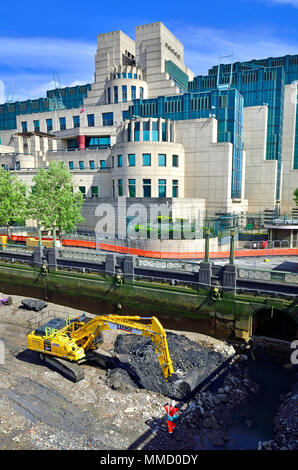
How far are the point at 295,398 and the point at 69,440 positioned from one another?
38.7 feet

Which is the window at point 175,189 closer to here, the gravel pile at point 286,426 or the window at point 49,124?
the gravel pile at point 286,426

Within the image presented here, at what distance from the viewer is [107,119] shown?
63.0m

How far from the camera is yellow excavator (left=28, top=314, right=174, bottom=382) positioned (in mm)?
17969

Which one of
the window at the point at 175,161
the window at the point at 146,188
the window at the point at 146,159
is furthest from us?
the window at the point at 175,161

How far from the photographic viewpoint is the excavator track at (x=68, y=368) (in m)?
18.8

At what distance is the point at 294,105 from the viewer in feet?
204

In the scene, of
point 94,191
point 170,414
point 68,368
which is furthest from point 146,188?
point 170,414

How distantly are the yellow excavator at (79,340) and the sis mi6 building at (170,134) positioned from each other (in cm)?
2652

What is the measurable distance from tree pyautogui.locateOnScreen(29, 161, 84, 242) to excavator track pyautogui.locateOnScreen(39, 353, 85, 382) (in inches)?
944

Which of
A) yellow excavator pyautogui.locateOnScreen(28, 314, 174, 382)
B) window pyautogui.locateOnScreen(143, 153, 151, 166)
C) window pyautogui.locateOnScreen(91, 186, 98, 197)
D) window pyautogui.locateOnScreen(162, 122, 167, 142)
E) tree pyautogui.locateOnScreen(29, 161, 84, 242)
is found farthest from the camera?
window pyautogui.locateOnScreen(91, 186, 98, 197)

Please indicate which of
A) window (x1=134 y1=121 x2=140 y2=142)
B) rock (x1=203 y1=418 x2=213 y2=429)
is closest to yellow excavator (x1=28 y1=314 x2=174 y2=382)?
rock (x1=203 y1=418 x2=213 y2=429)

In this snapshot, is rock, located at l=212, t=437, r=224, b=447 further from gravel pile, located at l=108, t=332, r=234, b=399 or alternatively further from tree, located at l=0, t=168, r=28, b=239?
tree, located at l=0, t=168, r=28, b=239

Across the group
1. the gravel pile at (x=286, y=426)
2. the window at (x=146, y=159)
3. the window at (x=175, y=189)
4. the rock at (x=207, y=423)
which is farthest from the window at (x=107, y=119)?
the rock at (x=207, y=423)
